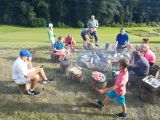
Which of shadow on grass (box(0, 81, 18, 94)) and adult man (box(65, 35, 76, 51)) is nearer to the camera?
shadow on grass (box(0, 81, 18, 94))

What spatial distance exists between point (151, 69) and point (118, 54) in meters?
2.81

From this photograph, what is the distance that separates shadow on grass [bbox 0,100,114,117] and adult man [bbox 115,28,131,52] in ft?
19.7

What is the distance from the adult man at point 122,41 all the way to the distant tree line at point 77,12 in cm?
3171

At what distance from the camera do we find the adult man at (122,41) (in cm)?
1447

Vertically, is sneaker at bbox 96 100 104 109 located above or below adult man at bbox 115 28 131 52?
below

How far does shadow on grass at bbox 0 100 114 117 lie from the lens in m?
8.80

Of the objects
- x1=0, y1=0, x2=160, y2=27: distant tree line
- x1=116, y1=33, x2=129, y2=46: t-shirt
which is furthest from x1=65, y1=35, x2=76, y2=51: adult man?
x1=0, y1=0, x2=160, y2=27: distant tree line

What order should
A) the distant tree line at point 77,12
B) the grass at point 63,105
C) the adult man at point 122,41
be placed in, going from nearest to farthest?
the grass at point 63,105 < the adult man at point 122,41 < the distant tree line at point 77,12

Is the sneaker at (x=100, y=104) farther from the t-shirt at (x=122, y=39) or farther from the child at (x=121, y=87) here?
the t-shirt at (x=122, y=39)

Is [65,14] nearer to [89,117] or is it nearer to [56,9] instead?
[56,9]

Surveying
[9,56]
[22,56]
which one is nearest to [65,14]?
[9,56]

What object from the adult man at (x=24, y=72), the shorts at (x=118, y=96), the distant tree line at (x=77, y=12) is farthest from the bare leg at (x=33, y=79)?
the distant tree line at (x=77, y=12)

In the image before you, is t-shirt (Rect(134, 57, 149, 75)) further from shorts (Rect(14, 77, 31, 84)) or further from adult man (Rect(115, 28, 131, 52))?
adult man (Rect(115, 28, 131, 52))

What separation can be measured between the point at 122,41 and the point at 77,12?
1390 inches
